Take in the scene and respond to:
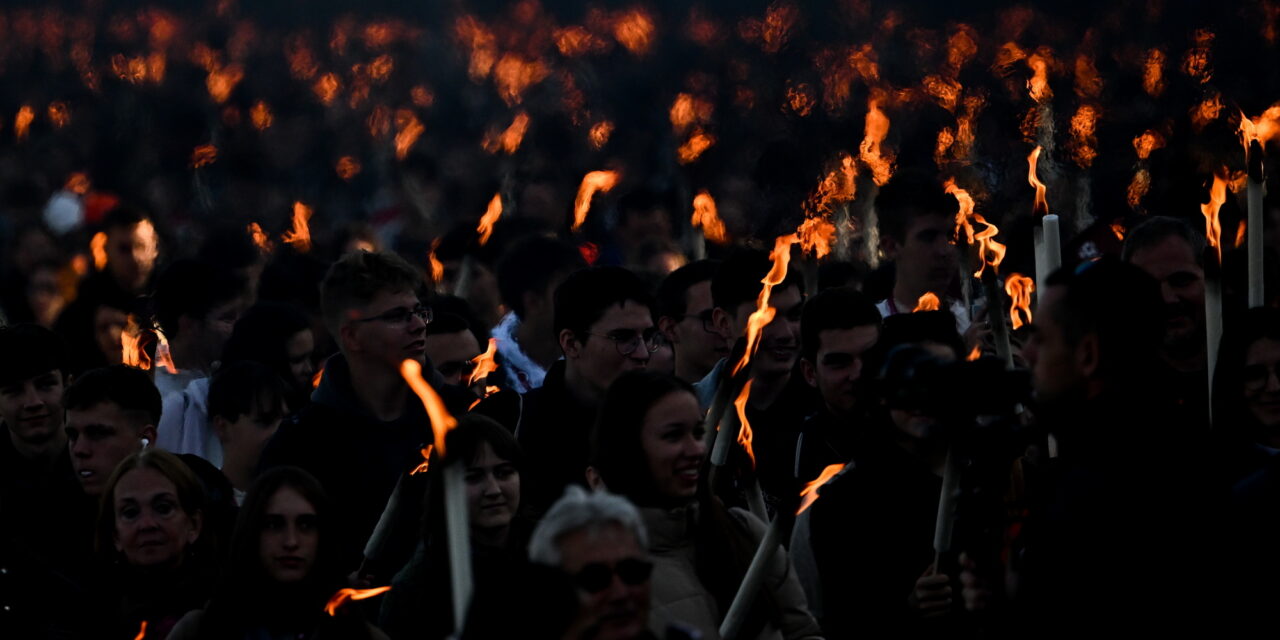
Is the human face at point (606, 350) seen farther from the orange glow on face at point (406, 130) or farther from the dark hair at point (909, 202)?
the orange glow on face at point (406, 130)

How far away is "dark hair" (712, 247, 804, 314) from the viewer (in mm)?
6594

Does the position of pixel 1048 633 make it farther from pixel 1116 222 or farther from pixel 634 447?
pixel 1116 222

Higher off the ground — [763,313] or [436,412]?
[763,313]

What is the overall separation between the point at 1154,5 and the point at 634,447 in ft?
51.1

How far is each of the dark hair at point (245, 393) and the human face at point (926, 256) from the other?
223 cm

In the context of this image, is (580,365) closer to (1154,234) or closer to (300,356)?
(300,356)

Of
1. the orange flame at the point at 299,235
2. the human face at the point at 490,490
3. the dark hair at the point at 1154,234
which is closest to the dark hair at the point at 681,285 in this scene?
the dark hair at the point at 1154,234

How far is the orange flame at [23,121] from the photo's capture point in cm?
2105

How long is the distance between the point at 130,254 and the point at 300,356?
2298 mm

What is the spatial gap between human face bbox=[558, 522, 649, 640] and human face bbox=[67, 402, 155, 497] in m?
2.65

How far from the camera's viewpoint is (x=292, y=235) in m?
12.3

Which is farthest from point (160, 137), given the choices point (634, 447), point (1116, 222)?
point (634, 447)

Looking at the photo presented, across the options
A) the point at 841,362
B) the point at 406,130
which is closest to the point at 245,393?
the point at 841,362

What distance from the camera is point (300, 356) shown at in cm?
732
